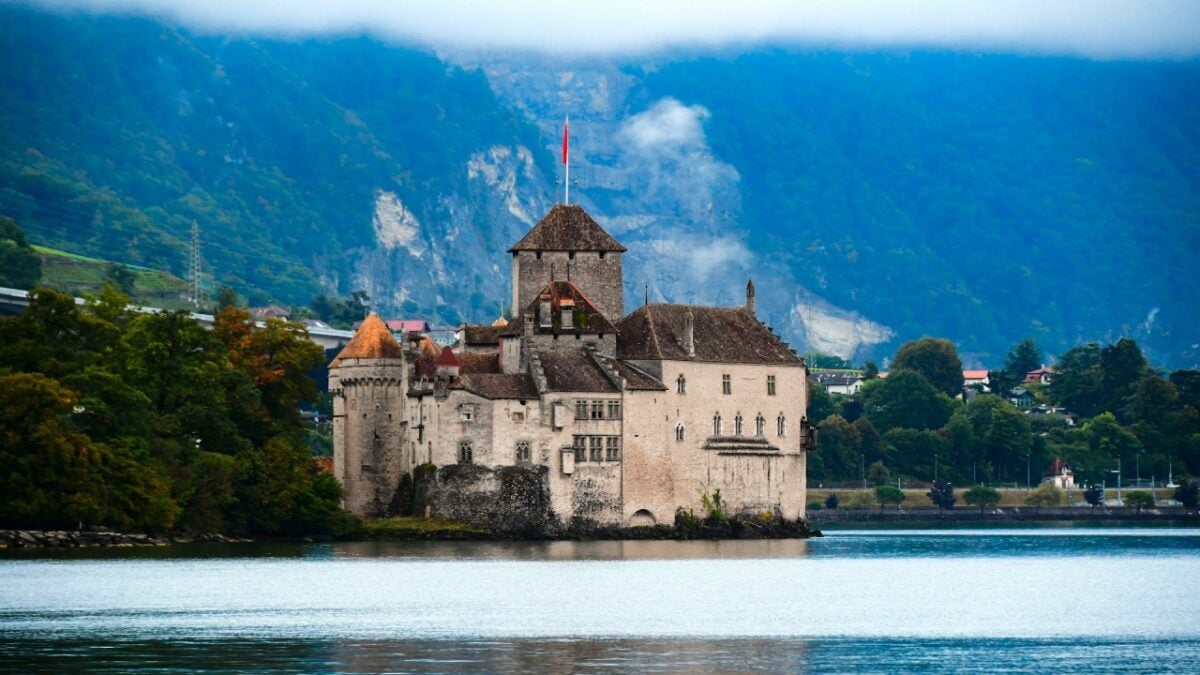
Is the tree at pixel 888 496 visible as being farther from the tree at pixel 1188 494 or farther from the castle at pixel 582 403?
the castle at pixel 582 403

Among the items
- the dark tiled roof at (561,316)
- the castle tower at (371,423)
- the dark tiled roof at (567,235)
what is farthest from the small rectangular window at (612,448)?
the dark tiled roof at (567,235)

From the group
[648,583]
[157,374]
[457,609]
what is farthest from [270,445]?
[457,609]

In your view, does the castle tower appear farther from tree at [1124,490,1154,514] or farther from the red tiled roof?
tree at [1124,490,1154,514]

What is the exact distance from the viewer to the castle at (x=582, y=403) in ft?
377

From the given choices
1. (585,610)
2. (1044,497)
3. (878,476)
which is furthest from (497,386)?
(878,476)

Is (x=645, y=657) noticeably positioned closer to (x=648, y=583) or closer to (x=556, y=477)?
(x=648, y=583)

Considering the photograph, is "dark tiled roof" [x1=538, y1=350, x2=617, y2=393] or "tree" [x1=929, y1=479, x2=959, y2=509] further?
"tree" [x1=929, y1=479, x2=959, y2=509]

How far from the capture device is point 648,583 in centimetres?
8369

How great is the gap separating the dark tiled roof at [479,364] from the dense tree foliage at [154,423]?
697 centimetres

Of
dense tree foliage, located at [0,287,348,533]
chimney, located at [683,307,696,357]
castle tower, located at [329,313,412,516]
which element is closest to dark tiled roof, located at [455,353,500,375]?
castle tower, located at [329,313,412,516]

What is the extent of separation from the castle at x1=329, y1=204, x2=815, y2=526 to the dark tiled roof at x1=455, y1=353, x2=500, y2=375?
8 cm

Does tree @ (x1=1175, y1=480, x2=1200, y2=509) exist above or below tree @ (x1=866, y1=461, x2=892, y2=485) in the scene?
below

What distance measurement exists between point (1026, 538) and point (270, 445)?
136 ft

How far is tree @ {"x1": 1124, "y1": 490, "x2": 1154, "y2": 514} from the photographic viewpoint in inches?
7274
